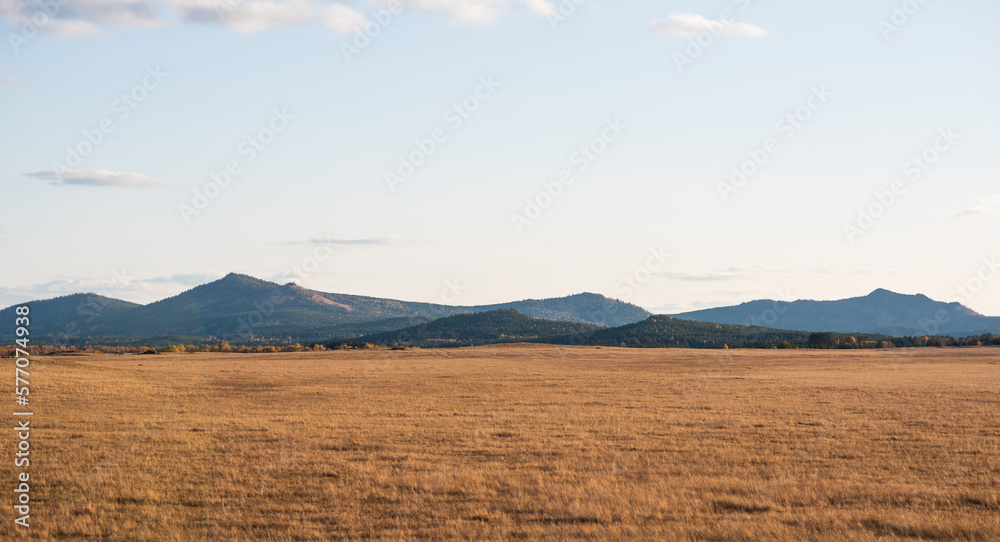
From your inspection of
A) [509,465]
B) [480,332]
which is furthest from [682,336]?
[509,465]

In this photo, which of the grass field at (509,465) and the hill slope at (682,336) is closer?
the grass field at (509,465)

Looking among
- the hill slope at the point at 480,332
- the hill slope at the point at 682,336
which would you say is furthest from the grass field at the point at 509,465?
the hill slope at the point at 480,332

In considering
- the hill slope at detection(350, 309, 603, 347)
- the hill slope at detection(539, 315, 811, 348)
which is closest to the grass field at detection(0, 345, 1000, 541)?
the hill slope at detection(539, 315, 811, 348)

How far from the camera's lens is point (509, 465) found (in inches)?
777

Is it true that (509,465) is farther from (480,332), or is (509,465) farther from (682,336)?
(480,332)

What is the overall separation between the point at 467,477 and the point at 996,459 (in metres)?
15.4

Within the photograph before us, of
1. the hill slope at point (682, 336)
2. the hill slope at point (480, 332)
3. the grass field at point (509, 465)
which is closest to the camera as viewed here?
the grass field at point (509, 465)

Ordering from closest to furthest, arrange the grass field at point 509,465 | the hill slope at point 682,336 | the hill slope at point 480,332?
the grass field at point 509,465 → the hill slope at point 682,336 → the hill slope at point 480,332

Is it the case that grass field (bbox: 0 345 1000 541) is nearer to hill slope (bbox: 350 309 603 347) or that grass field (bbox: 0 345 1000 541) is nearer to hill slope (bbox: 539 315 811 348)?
hill slope (bbox: 539 315 811 348)

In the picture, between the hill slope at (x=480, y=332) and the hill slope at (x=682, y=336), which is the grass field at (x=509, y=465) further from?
the hill slope at (x=480, y=332)

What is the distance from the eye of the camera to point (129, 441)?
77.4 ft

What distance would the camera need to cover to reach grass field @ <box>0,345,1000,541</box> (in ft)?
44.6

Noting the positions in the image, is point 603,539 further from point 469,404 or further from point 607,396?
point 607,396

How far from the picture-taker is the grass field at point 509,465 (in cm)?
1360
